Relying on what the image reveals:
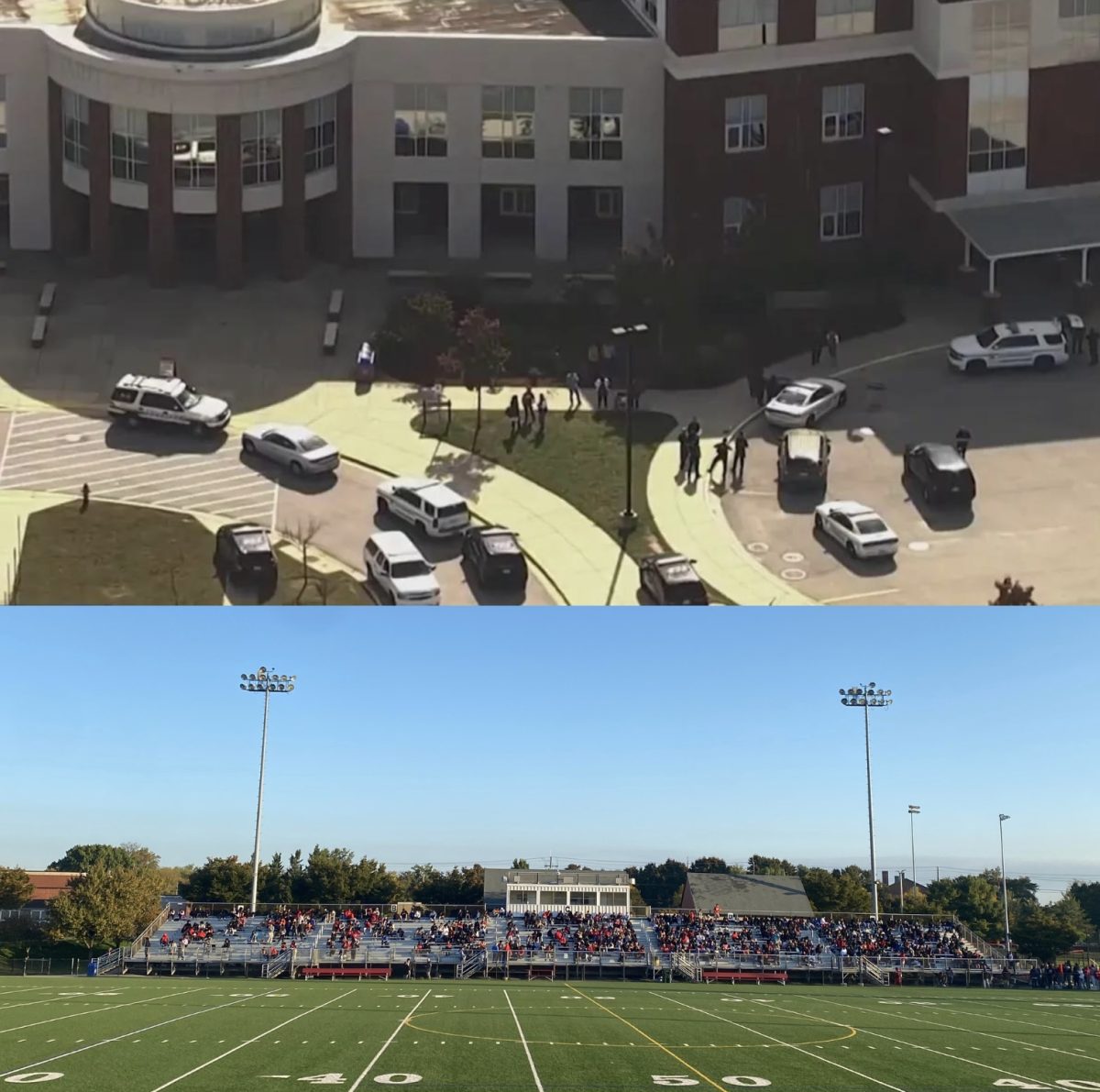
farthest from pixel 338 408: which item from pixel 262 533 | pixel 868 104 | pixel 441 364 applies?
pixel 868 104

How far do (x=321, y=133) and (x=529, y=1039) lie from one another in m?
42.9

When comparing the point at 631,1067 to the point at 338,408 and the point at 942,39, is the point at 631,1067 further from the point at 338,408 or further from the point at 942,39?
the point at 942,39

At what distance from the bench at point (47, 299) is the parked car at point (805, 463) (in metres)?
27.8

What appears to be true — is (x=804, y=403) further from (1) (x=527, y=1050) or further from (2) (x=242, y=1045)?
(2) (x=242, y=1045)

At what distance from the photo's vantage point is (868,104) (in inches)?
3460

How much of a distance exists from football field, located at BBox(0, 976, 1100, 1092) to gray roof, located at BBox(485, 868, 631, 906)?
99.5 feet

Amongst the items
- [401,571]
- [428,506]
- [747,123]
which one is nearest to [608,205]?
[747,123]

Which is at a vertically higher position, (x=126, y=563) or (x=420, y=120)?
(x=420, y=120)

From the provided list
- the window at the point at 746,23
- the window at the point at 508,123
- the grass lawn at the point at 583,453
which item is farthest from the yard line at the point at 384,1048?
the window at the point at 746,23

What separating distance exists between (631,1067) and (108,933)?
1571 inches

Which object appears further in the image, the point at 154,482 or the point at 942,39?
the point at 942,39

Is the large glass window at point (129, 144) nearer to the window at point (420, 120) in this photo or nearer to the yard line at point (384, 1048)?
the window at point (420, 120)

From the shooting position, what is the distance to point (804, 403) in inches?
3022

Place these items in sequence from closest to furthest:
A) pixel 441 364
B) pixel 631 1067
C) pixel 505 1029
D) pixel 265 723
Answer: pixel 631 1067
pixel 505 1029
pixel 441 364
pixel 265 723
